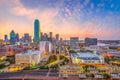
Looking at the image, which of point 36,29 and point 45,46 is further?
point 36,29

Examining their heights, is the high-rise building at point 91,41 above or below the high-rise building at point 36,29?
below

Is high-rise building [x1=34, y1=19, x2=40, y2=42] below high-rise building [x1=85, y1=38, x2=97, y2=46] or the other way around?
the other way around

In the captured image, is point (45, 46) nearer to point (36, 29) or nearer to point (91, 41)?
point (91, 41)

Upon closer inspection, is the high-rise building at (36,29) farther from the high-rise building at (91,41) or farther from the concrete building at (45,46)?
the concrete building at (45,46)

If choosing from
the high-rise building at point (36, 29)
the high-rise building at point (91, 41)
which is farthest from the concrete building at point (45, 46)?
the high-rise building at point (36, 29)

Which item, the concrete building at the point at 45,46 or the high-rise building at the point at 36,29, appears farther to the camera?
the high-rise building at the point at 36,29

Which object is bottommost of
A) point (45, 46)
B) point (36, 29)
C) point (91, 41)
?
point (45, 46)

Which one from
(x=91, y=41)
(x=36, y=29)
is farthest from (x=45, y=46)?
(x=36, y=29)

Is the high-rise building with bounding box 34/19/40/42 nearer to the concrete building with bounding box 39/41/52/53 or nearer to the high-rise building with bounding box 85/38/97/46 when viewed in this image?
the high-rise building with bounding box 85/38/97/46

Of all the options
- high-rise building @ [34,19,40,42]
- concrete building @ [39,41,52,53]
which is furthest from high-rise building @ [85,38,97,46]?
high-rise building @ [34,19,40,42]

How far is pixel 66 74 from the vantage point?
27.0 ft

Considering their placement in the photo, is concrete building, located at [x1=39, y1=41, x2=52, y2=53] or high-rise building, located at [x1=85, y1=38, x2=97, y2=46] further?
high-rise building, located at [x1=85, y1=38, x2=97, y2=46]

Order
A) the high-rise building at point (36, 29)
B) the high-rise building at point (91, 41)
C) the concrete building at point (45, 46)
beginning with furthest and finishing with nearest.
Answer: the high-rise building at point (36, 29) → the high-rise building at point (91, 41) → the concrete building at point (45, 46)

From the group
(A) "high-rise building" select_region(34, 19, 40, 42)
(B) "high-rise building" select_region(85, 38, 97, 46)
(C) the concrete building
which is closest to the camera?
(C) the concrete building
